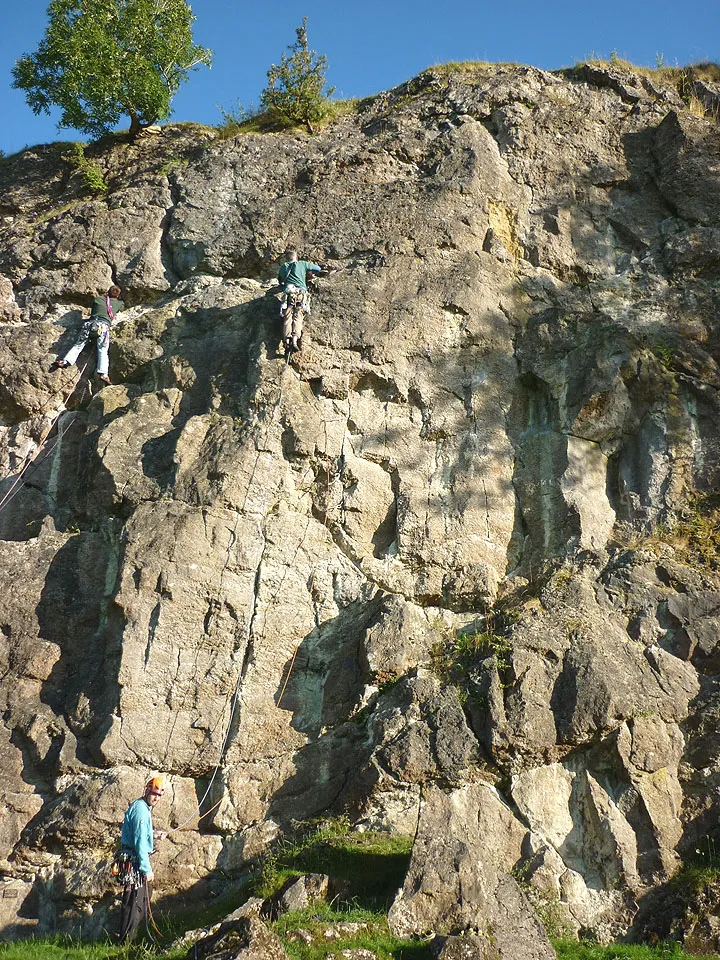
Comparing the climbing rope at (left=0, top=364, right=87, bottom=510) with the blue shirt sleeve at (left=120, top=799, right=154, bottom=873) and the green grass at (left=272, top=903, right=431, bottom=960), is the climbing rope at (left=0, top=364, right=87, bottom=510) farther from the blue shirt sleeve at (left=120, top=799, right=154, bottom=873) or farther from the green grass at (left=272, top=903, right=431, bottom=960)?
the green grass at (left=272, top=903, right=431, bottom=960)

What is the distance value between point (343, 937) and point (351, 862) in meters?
1.10

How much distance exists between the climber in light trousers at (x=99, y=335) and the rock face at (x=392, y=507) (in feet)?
0.89

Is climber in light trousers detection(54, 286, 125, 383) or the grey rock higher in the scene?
climber in light trousers detection(54, 286, 125, 383)

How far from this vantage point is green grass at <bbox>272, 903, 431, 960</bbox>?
8.80m

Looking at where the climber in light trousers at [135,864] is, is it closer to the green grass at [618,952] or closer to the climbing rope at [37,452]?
the green grass at [618,952]

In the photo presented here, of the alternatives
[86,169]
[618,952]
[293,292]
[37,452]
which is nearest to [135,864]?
[618,952]

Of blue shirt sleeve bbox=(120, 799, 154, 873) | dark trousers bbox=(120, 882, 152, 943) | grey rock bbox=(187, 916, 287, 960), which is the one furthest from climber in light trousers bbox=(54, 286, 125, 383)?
grey rock bbox=(187, 916, 287, 960)

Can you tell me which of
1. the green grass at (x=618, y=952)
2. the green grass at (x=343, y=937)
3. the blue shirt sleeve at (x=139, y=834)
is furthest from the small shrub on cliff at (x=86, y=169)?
the green grass at (x=618, y=952)

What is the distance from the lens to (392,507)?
46.3 feet

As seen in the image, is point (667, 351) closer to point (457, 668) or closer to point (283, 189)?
point (457, 668)

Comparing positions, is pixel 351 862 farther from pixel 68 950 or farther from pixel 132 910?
pixel 68 950

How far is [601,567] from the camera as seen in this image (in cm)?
1293

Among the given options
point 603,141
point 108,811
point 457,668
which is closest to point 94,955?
point 108,811

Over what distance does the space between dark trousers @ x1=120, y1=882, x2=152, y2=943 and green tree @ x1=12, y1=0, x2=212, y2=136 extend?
1550cm
